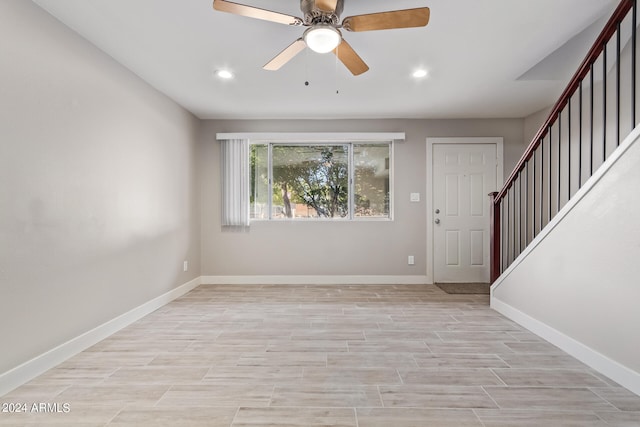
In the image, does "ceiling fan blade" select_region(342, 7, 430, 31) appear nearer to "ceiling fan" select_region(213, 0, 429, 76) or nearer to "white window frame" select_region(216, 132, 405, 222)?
"ceiling fan" select_region(213, 0, 429, 76)

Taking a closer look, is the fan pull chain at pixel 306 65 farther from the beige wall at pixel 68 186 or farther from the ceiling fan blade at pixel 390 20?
the beige wall at pixel 68 186

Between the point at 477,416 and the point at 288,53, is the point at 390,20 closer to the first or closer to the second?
the point at 288,53

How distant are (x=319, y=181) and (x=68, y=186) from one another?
2.95 meters

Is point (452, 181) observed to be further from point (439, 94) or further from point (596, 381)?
point (596, 381)

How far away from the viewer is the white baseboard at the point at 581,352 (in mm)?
1760

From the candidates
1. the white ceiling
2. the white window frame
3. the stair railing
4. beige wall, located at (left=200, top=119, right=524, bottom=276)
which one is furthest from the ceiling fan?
beige wall, located at (left=200, top=119, right=524, bottom=276)

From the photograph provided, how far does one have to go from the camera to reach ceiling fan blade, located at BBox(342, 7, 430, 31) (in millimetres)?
1713

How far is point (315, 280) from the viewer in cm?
445

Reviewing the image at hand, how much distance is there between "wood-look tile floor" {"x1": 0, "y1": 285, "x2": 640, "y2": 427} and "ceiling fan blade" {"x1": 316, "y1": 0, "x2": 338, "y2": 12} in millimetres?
2173

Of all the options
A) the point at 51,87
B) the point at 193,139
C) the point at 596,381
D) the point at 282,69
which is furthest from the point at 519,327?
the point at 193,139

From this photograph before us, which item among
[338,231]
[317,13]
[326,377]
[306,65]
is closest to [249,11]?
[317,13]

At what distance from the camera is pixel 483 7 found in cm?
201

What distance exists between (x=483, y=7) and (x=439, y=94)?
5.03 ft

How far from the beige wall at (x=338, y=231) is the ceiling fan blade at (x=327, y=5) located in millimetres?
2611
